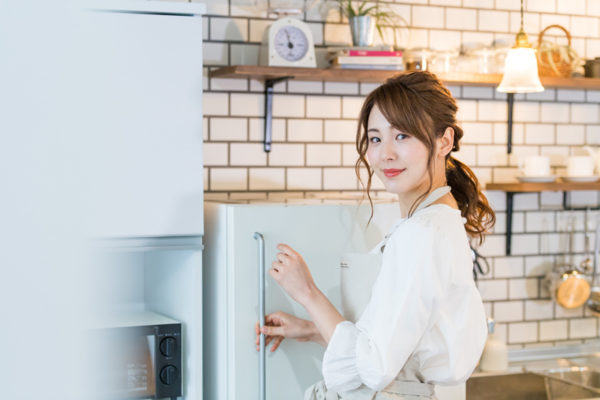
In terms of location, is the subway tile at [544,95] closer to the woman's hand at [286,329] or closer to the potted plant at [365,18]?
the potted plant at [365,18]

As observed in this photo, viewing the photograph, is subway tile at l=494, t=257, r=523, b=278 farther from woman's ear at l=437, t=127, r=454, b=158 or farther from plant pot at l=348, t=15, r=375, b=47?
woman's ear at l=437, t=127, r=454, b=158

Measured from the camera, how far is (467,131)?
3.10 m

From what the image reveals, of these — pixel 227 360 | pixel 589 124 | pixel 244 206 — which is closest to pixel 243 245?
pixel 244 206

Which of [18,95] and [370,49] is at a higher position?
[370,49]

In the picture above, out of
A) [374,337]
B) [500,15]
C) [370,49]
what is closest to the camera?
[374,337]

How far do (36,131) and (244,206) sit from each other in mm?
1906

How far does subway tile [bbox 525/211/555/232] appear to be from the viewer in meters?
3.22

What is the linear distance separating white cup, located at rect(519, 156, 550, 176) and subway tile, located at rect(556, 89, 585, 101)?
1.47ft

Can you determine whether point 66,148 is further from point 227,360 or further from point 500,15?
point 500,15

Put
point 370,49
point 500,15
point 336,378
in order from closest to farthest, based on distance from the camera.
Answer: point 336,378
point 370,49
point 500,15

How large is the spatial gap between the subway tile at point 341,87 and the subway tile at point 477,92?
51cm

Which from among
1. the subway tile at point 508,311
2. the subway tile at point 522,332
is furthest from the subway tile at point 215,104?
the subway tile at point 522,332

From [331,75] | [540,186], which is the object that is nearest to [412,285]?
[331,75]

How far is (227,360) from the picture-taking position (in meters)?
2.12
